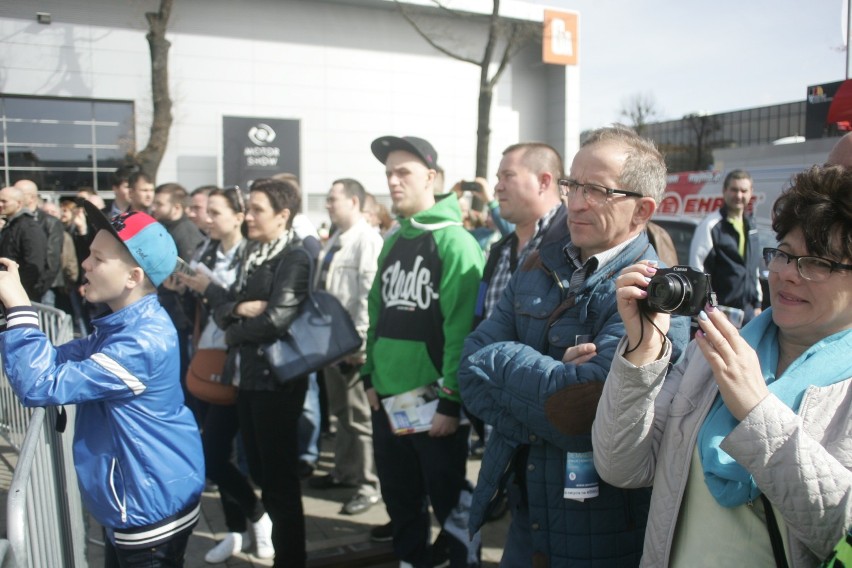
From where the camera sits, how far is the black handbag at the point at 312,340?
344 centimetres

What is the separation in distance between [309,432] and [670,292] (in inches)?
171

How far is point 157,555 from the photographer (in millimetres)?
2588

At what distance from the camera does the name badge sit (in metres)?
2.06

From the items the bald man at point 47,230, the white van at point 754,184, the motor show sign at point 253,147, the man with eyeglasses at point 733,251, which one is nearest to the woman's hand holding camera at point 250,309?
the bald man at point 47,230

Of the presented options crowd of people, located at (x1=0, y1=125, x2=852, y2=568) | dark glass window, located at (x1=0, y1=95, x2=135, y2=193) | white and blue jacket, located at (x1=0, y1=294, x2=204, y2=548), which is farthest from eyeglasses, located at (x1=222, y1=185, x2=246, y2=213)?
dark glass window, located at (x1=0, y1=95, x2=135, y2=193)

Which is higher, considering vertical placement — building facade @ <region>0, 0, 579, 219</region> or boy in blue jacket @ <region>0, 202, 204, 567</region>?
building facade @ <region>0, 0, 579, 219</region>

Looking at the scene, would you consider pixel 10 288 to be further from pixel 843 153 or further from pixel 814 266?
pixel 843 153

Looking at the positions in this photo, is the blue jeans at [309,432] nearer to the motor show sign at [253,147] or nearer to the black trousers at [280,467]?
the black trousers at [280,467]

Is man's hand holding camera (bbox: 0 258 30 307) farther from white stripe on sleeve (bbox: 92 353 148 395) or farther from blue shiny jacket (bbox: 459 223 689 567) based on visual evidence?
blue shiny jacket (bbox: 459 223 689 567)

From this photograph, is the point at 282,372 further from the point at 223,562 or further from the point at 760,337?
the point at 760,337

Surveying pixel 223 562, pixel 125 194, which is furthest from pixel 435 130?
pixel 223 562

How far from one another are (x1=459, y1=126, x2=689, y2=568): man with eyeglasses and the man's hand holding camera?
5.13ft

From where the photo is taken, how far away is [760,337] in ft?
5.66

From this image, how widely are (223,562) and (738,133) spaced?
3392cm
